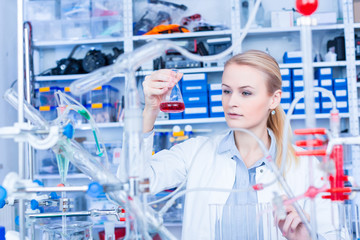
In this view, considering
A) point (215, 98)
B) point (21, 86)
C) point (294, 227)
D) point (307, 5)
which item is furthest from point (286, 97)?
point (21, 86)

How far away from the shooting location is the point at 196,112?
288cm

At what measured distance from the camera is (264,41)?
129 inches

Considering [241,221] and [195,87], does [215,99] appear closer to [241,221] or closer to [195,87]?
[195,87]

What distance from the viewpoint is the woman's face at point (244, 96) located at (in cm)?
132

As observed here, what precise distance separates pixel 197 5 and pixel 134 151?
2862mm

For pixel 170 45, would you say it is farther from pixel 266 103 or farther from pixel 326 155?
pixel 266 103

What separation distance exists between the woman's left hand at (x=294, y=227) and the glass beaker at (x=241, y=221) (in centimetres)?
3

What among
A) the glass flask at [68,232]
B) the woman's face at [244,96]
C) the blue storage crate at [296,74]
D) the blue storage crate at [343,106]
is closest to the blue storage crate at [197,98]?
the blue storage crate at [296,74]

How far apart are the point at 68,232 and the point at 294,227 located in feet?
1.80

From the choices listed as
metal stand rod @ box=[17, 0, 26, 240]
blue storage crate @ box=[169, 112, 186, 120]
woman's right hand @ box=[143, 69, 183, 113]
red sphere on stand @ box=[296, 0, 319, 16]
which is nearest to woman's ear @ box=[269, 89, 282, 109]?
woman's right hand @ box=[143, 69, 183, 113]

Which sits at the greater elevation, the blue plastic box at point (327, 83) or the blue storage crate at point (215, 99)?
the blue plastic box at point (327, 83)

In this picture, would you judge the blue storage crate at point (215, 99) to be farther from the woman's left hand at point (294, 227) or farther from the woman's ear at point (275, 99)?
the woman's left hand at point (294, 227)

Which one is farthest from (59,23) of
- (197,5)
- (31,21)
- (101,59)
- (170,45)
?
(170,45)

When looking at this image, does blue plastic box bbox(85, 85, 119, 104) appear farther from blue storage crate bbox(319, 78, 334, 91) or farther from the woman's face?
the woman's face
